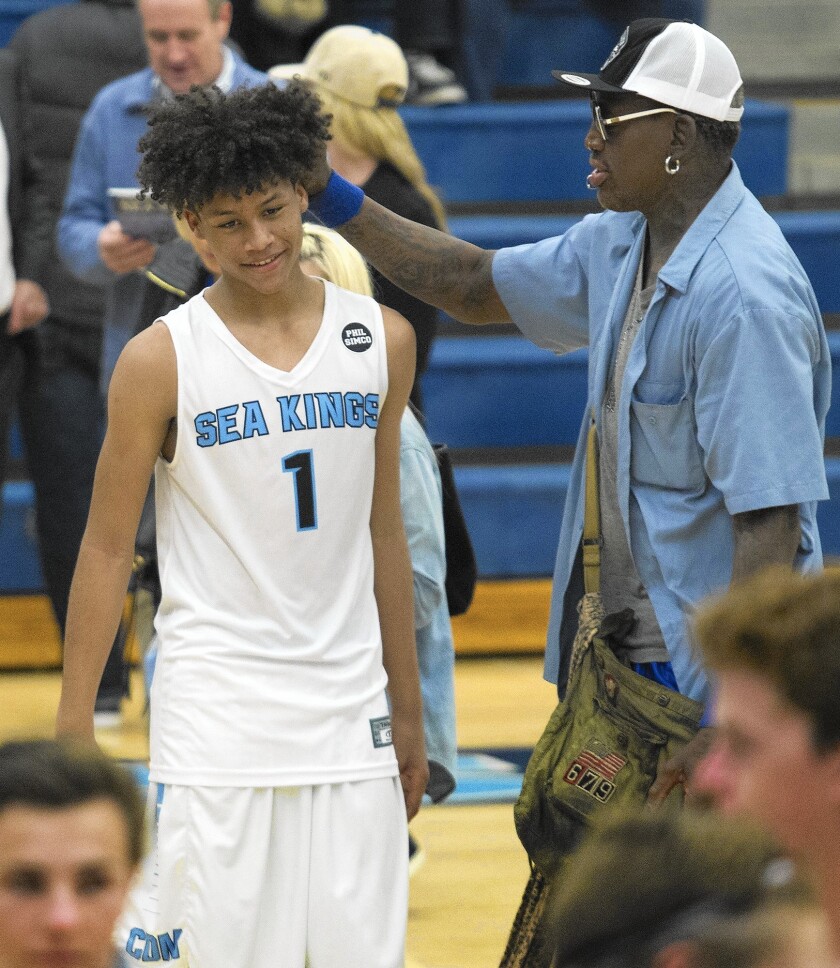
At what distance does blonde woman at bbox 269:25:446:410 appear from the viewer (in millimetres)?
4684

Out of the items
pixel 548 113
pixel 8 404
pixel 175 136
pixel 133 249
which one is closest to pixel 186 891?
pixel 175 136

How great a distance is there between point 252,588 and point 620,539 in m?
0.65

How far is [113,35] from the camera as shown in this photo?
6.38 metres

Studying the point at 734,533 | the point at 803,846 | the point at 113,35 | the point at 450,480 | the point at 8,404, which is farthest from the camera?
the point at 113,35

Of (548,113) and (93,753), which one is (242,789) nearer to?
(93,753)

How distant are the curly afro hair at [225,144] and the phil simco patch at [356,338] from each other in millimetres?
231

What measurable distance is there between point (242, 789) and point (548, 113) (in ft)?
20.0

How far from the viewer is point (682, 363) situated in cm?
297

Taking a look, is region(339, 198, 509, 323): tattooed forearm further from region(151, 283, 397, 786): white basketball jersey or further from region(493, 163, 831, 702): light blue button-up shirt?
region(151, 283, 397, 786): white basketball jersey

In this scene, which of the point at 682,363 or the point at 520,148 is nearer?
the point at 682,363

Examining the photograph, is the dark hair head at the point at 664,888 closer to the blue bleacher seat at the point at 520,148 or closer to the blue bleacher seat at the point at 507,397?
the blue bleacher seat at the point at 507,397

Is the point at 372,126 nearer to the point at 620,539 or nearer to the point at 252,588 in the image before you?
the point at 620,539

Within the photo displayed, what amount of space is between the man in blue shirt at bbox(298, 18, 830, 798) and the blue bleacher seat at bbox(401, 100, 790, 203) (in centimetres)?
516

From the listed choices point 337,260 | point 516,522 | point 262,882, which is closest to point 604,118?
point 337,260
